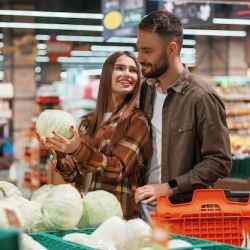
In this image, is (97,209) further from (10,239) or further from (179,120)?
(10,239)

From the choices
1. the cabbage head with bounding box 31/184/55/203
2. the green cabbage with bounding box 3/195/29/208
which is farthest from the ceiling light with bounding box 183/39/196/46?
the green cabbage with bounding box 3/195/29/208

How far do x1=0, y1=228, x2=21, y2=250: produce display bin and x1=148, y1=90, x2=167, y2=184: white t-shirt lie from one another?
2106 millimetres

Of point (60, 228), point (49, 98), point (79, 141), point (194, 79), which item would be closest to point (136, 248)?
point (60, 228)

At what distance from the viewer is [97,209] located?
238 cm

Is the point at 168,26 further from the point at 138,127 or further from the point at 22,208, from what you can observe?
the point at 22,208

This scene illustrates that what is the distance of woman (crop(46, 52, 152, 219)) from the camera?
310cm

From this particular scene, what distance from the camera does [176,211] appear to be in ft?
7.97

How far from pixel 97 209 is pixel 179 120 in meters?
1.00

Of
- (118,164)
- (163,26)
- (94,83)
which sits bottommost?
(118,164)

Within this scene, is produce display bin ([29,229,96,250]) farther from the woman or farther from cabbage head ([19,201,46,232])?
the woman

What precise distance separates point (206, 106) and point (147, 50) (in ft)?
1.43

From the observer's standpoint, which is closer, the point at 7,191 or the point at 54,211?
the point at 54,211

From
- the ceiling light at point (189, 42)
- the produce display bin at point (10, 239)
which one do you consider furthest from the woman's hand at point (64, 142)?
the ceiling light at point (189, 42)

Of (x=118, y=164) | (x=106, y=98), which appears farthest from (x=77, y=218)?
(x=106, y=98)
